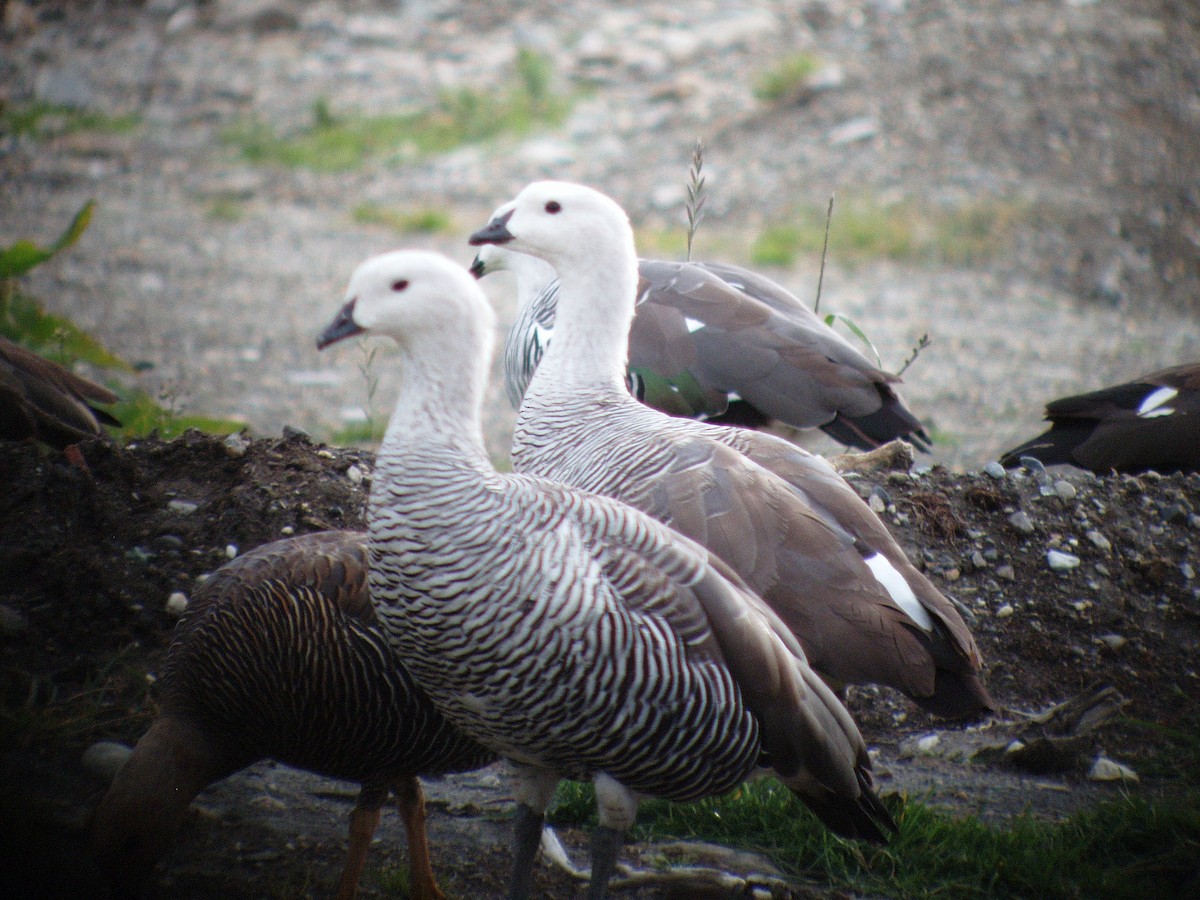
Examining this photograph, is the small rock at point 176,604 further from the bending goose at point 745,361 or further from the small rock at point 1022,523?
the small rock at point 1022,523

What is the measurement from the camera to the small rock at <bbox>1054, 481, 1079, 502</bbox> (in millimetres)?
4352

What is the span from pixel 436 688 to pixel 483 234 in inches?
69.4

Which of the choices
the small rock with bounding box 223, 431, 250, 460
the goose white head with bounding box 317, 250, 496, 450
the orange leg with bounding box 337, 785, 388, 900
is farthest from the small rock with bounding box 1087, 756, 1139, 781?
the small rock with bounding box 223, 431, 250, 460

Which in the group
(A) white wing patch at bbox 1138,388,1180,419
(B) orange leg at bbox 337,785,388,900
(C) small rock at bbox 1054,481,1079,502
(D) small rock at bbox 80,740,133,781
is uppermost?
(A) white wing patch at bbox 1138,388,1180,419

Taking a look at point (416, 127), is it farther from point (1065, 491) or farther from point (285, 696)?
point (285, 696)

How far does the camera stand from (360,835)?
3.00m

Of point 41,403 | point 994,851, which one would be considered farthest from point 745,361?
point 41,403

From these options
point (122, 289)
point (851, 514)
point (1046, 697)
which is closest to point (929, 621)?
point (851, 514)

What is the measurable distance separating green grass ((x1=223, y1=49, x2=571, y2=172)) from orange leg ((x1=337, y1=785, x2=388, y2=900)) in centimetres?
832

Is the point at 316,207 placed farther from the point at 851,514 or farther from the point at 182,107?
the point at 851,514

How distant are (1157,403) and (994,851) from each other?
92.7 inches

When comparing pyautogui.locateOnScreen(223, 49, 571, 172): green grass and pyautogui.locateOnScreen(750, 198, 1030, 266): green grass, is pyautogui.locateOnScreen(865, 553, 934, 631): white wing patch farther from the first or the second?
pyautogui.locateOnScreen(223, 49, 571, 172): green grass

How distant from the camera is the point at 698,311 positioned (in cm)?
489

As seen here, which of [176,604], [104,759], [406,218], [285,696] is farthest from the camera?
[406,218]
